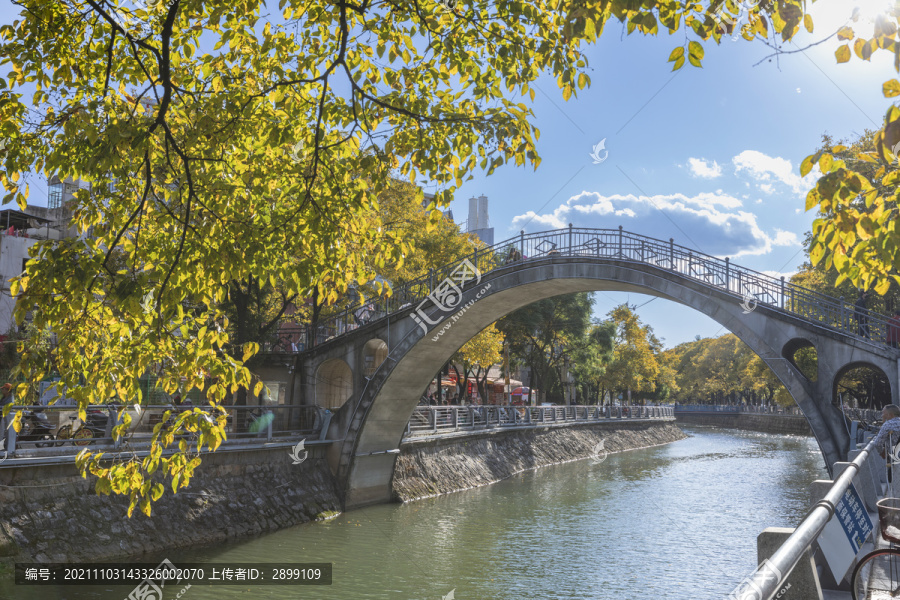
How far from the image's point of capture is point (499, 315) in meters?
22.6

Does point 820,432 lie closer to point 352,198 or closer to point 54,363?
point 352,198

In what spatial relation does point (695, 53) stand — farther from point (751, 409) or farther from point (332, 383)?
point (751, 409)

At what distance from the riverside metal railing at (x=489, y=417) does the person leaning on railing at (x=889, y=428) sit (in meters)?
15.0

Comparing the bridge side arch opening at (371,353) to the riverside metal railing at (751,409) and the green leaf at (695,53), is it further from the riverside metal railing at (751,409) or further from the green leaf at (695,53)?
the riverside metal railing at (751,409)

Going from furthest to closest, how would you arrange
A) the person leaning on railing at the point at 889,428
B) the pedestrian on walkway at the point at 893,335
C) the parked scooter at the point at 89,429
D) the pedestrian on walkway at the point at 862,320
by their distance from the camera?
the pedestrian on walkway at the point at 862,320 < the pedestrian on walkway at the point at 893,335 < the parked scooter at the point at 89,429 < the person leaning on railing at the point at 889,428

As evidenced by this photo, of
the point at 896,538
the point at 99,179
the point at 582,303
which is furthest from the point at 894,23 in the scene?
the point at 582,303

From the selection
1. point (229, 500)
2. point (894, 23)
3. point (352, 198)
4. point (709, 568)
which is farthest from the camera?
point (229, 500)

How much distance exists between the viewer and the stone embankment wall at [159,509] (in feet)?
37.8

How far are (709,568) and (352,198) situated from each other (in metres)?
11.0

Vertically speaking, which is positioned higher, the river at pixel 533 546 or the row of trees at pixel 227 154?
the row of trees at pixel 227 154

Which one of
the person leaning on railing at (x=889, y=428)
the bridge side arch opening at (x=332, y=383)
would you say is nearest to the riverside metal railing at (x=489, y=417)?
the bridge side arch opening at (x=332, y=383)

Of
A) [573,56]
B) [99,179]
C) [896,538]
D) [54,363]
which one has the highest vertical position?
[573,56]

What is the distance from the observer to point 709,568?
13.4 meters

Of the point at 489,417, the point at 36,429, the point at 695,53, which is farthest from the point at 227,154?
the point at 489,417
